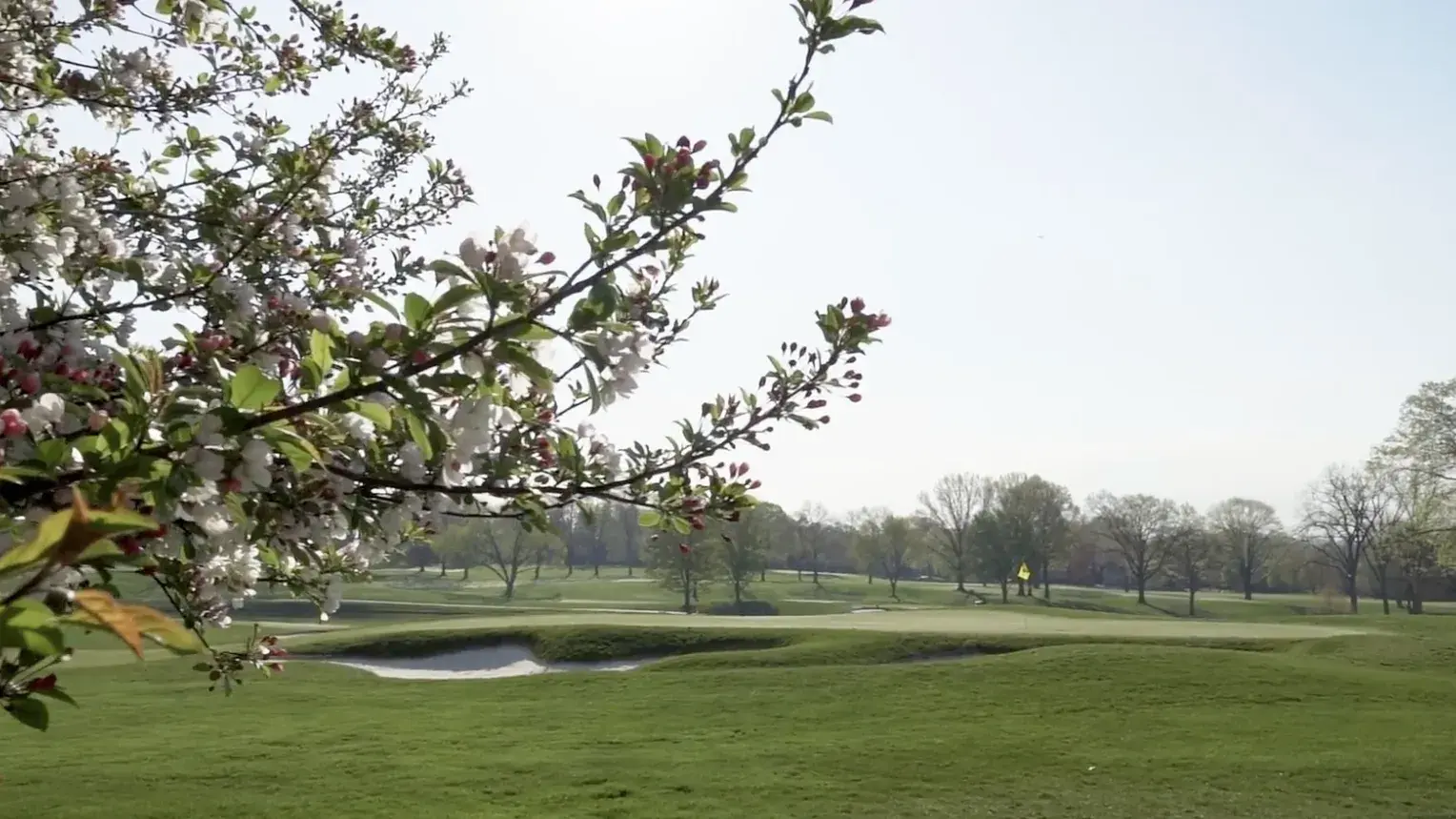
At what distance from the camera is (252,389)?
165 cm

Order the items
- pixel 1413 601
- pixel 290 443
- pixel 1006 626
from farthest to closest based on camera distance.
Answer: pixel 1413 601 < pixel 1006 626 < pixel 290 443

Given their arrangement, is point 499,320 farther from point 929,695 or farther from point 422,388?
point 929,695

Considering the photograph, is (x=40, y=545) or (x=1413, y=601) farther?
(x=1413, y=601)

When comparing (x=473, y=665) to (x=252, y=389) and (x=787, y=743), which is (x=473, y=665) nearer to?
(x=787, y=743)

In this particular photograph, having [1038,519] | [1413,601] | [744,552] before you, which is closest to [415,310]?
[744,552]

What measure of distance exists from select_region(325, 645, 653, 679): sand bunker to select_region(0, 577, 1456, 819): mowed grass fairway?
59.5 inches

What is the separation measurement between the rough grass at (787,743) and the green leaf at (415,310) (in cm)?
873

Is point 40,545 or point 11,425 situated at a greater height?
Result: point 11,425

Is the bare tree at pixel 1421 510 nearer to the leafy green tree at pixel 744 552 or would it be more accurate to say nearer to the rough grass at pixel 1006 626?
the rough grass at pixel 1006 626

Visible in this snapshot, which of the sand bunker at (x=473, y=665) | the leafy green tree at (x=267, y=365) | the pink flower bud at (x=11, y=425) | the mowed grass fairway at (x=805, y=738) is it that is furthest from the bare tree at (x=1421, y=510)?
the pink flower bud at (x=11, y=425)

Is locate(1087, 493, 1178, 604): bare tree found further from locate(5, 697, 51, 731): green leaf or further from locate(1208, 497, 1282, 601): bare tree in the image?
locate(5, 697, 51, 731): green leaf

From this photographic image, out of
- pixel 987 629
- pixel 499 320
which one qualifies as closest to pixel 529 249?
pixel 499 320

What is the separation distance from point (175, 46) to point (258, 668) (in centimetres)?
292

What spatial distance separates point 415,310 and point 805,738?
12.7 m
